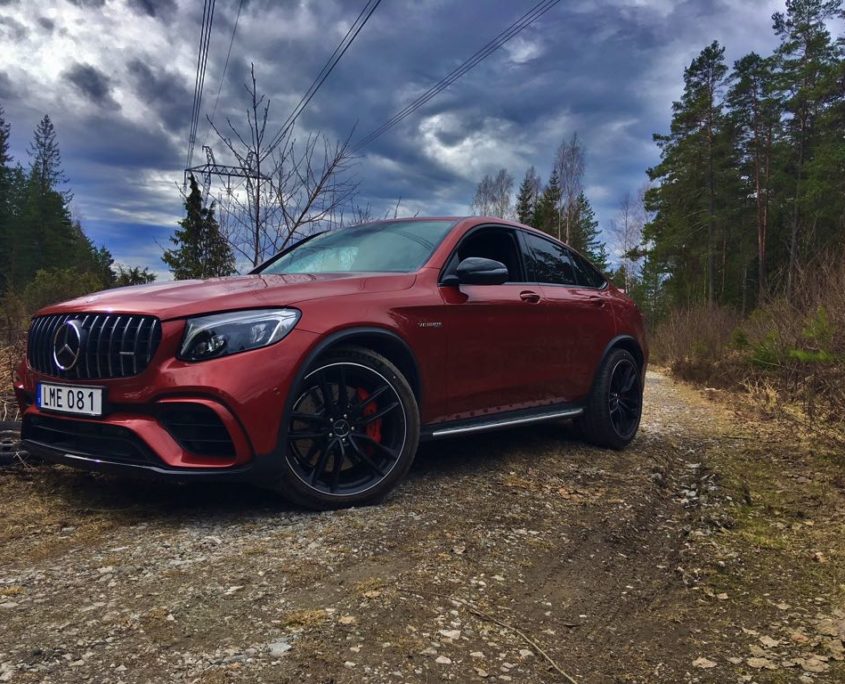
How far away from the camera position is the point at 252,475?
8.98ft

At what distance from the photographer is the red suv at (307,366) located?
2.71m

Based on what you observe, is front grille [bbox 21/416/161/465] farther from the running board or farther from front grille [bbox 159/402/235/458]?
the running board

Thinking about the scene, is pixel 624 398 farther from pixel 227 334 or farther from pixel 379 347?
pixel 227 334

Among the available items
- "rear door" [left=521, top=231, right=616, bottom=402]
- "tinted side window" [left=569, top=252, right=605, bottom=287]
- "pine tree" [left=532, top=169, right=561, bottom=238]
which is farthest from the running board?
"pine tree" [left=532, top=169, right=561, bottom=238]

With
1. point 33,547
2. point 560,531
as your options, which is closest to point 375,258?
point 560,531

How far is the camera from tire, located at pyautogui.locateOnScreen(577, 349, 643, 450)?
493cm

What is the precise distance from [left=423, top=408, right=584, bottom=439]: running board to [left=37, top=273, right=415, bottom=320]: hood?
87cm

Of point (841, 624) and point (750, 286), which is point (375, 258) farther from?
point (750, 286)

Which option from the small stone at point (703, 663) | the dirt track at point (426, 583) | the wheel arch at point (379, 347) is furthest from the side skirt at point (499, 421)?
the small stone at point (703, 663)

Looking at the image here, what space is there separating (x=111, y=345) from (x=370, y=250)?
1.75 metres

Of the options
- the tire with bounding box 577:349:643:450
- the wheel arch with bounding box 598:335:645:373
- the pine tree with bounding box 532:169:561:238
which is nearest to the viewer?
the tire with bounding box 577:349:643:450

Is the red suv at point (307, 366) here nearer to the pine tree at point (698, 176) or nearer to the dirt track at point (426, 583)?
the dirt track at point (426, 583)

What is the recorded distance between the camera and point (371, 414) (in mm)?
3205

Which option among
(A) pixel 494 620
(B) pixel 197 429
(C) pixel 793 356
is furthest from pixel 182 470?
(C) pixel 793 356
